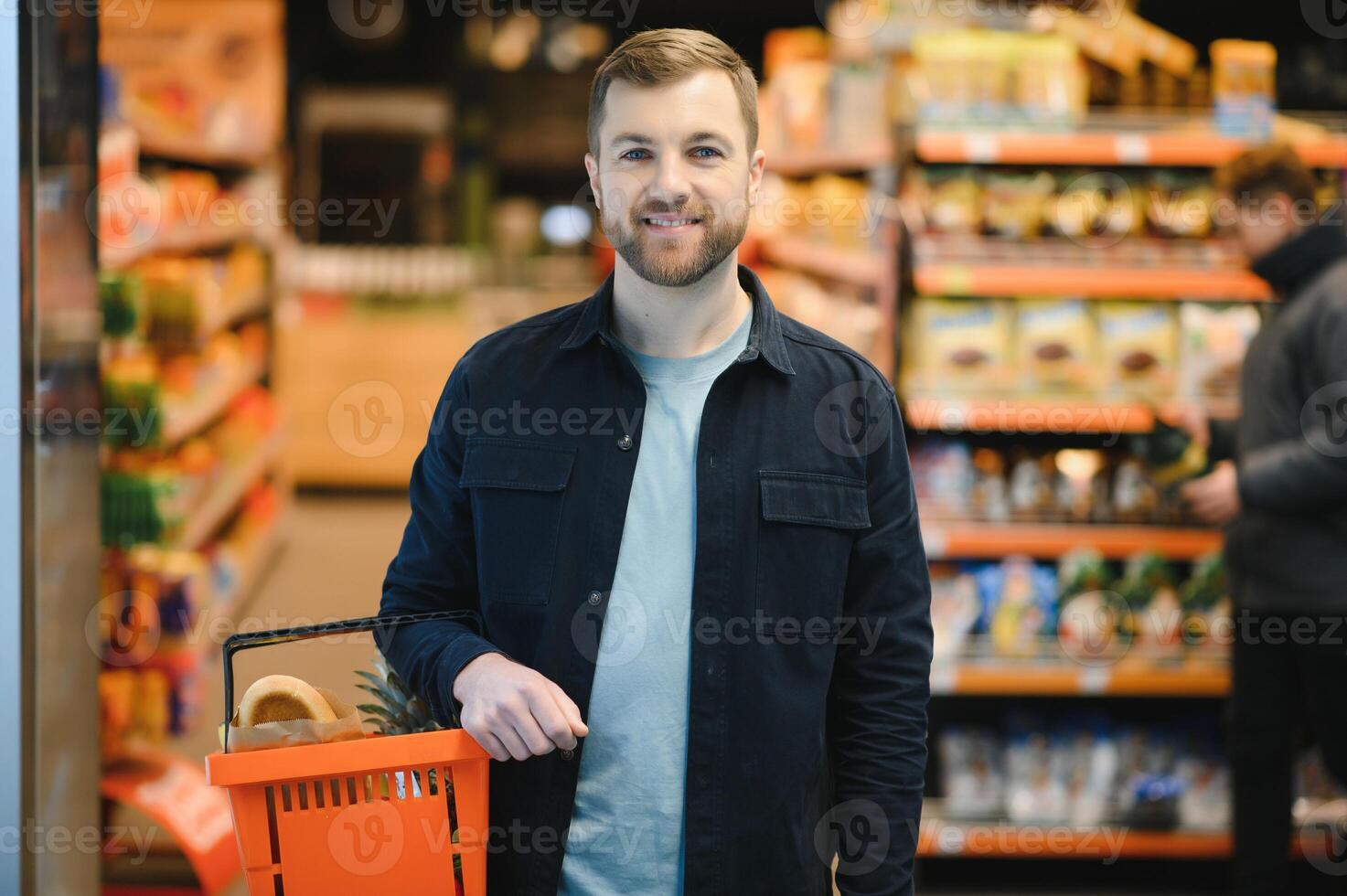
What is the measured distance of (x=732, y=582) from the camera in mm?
1637

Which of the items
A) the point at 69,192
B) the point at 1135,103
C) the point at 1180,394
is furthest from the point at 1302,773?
the point at 69,192

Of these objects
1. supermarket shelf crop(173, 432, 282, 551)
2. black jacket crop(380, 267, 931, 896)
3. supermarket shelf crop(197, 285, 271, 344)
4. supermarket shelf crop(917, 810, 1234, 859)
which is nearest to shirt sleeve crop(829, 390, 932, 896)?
black jacket crop(380, 267, 931, 896)

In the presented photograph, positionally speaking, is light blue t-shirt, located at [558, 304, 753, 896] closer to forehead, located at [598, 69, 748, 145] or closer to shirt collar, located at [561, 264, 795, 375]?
shirt collar, located at [561, 264, 795, 375]

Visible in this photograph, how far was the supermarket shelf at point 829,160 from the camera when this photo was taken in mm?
4055

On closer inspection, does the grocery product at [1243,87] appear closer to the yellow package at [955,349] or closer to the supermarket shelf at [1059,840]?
the yellow package at [955,349]

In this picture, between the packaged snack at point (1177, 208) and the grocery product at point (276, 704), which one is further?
the packaged snack at point (1177, 208)

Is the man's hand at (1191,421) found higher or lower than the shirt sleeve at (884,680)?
higher

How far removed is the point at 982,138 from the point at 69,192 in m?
2.43

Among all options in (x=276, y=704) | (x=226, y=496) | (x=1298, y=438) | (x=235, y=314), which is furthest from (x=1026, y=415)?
(x=235, y=314)

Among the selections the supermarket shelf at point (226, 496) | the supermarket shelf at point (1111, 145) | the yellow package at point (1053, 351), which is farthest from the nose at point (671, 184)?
the supermarket shelf at point (226, 496)

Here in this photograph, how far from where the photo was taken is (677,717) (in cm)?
163

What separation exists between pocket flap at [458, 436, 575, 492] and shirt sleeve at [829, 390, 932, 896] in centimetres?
39

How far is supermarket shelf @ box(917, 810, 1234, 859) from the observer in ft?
12.7

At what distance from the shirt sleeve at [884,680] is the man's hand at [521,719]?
0.42 m
